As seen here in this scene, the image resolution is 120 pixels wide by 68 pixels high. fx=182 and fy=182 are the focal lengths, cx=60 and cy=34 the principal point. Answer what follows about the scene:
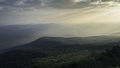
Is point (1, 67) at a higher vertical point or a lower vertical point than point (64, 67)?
lower

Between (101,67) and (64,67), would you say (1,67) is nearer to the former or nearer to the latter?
(64,67)

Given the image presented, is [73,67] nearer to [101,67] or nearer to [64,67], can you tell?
[64,67]

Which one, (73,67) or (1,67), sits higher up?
(73,67)

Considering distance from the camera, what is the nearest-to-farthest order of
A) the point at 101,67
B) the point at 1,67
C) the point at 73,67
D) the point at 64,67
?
the point at 101,67 < the point at 73,67 < the point at 64,67 < the point at 1,67

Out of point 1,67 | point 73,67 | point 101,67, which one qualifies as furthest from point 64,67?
point 1,67

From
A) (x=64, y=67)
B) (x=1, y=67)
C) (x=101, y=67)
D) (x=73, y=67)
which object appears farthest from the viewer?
(x=1, y=67)

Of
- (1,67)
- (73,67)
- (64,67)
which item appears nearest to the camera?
(73,67)

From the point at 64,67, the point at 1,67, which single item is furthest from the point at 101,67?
the point at 1,67

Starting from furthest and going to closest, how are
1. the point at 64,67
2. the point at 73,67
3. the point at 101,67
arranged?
the point at 64,67
the point at 73,67
the point at 101,67

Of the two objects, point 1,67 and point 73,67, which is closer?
point 73,67
